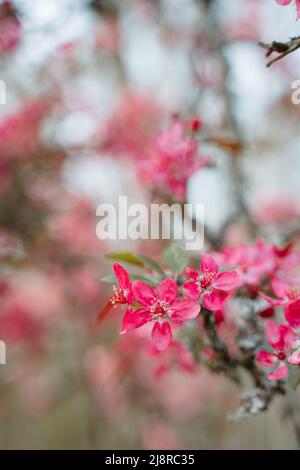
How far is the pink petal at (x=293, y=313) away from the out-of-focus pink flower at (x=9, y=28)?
4.12 ft

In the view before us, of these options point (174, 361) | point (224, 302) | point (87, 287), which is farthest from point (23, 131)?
point (224, 302)

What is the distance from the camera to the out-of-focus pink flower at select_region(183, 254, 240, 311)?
2.44 feet

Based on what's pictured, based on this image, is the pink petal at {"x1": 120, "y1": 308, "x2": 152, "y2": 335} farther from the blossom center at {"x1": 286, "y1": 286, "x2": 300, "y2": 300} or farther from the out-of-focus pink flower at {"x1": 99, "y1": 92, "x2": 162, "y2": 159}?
the out-of-focus pink flower at {"x1": 99, "y1": 92, "x2": 162, "y2": 159}

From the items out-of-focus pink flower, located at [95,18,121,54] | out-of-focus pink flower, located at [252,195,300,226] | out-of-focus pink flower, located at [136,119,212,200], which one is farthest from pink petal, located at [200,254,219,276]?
out-of-focus pink flower, located at [95,18,121,54]

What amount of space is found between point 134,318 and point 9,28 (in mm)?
1223

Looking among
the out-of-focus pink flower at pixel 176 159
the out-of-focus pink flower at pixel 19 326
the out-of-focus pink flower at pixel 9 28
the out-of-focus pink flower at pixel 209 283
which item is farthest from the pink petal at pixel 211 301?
the out-of-focus pink flower at pixel 19 326

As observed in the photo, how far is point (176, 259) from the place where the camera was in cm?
87

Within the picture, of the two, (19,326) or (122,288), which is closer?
(122,288)

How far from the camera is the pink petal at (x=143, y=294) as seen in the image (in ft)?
2.44

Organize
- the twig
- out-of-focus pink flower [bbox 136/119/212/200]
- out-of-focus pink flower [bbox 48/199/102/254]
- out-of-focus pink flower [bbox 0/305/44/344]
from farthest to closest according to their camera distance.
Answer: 1. out-of-focus pink flower [bbox 48/199/102/254]
2. out-of-focus pink flower [bbox 0/305/44/344]
3. out-of-focus pink flower [bbox 136/119/212/200]
4. the twig

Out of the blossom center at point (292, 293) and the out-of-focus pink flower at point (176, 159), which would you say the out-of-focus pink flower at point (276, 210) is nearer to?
the out-of-focus pink flower at point (176, 159)

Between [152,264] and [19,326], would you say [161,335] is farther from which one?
[19,326]

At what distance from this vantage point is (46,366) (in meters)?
3.94
